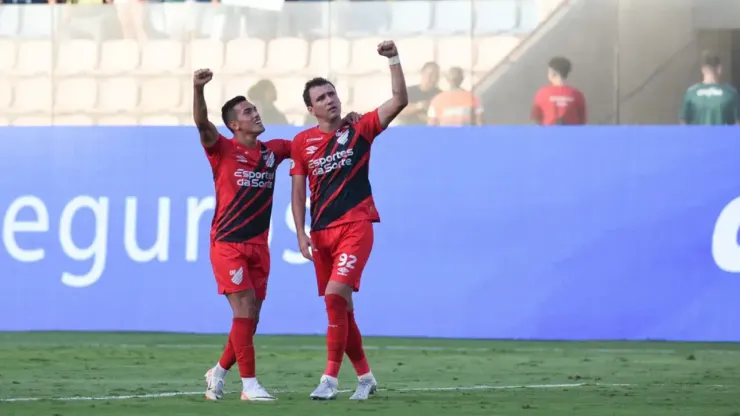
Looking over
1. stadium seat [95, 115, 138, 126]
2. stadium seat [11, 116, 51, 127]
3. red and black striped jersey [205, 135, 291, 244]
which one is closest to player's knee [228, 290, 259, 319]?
red and black striped jersey [205, 135, 291, 244]

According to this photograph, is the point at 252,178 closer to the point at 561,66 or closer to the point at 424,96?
the point at 424,96

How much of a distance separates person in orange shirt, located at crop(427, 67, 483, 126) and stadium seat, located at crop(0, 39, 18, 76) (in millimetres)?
4129

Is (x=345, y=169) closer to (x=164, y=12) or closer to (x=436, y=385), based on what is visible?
(x=436, y=385)

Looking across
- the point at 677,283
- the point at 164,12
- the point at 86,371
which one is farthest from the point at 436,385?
the point at 164,12

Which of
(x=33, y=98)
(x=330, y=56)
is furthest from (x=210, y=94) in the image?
(x=33, y=98)

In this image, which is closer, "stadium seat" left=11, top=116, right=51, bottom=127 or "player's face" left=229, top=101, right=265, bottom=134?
"player's face" left=229, top=101, right=265, bottom=134

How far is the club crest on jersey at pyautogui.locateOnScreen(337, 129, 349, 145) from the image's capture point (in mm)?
9766

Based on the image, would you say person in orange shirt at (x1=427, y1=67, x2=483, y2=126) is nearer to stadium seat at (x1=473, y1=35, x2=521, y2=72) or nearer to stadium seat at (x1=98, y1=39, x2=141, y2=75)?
stadium seat at (x1=473, y1=35, x2=521, y2=72)

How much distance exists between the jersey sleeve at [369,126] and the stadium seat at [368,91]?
18.7 feet

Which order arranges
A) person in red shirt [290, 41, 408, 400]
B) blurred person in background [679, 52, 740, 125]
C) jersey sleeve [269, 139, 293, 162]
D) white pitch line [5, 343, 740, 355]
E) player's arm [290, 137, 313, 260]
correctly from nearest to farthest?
person in red shirt [290, 41, 408, 400] < player's arm [290, 137, 313, 260] < jersey sleeve [269, 139, 293, 162] < white pitch line [5, 343, 740, 355] < blurred person in background [679, 52, 740, 125]

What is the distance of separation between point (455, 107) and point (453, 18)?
2.72 ft

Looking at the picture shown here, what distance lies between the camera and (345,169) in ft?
31.9

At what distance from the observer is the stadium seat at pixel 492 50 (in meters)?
15.2

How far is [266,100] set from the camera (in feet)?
51.3
